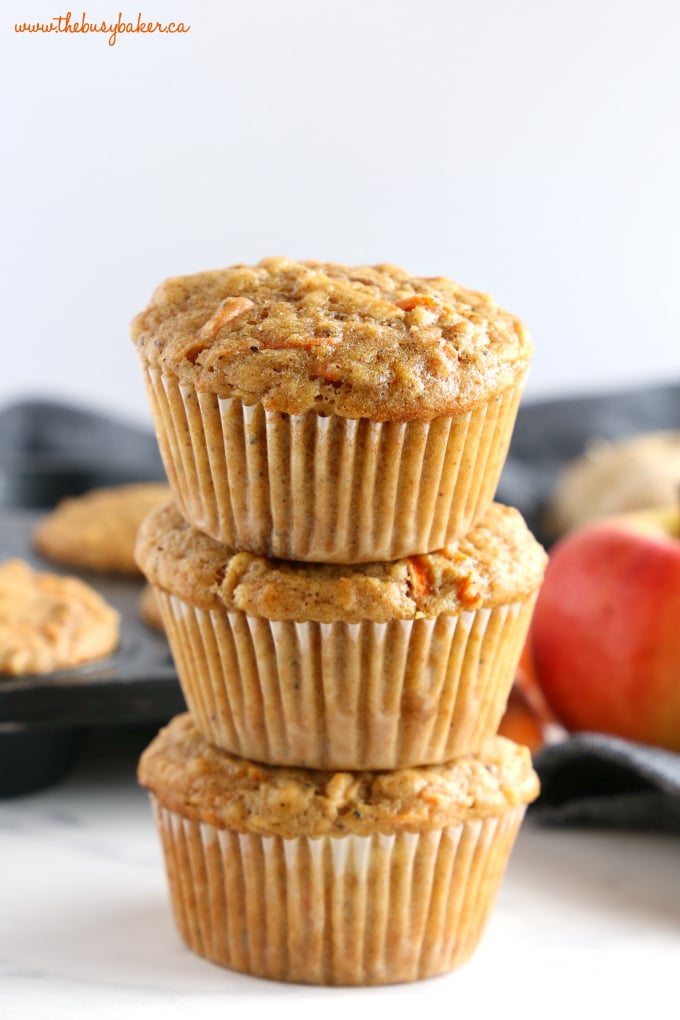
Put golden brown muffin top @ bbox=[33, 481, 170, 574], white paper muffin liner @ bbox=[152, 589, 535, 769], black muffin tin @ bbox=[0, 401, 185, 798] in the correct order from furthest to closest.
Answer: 1. golden brown muffin top @ bbox=[33, 481, 170, 574]
2. black muffin tin @ bbox=[0, 401, 185, 798]
3. white paper muffin liner @ bbox=[152, 589, 535, 769]

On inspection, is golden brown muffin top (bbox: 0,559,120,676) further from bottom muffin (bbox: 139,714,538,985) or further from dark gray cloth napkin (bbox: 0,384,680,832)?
dark gray cloth napkin (bbox: 0,384,680,832)

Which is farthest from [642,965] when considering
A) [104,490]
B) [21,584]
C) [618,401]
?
[618,401]

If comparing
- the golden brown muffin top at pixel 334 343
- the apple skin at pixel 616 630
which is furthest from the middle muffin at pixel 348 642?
the apple skin at pixel 616 630

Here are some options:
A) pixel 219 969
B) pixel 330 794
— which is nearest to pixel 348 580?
pixel 330 794

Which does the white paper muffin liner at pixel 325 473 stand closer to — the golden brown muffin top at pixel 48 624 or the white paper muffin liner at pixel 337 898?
the white paper muffin liner at pixel 337 898

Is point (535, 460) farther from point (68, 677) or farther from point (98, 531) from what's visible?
point (68, 677)

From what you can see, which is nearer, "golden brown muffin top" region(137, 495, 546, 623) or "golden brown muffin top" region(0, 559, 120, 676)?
"golden brown muffin top" region(137, 495, 546, 623)

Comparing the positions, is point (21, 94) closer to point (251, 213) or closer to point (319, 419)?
point (251, 213)

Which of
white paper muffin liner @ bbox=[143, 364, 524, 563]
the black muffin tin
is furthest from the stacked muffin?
the black muffin tin
